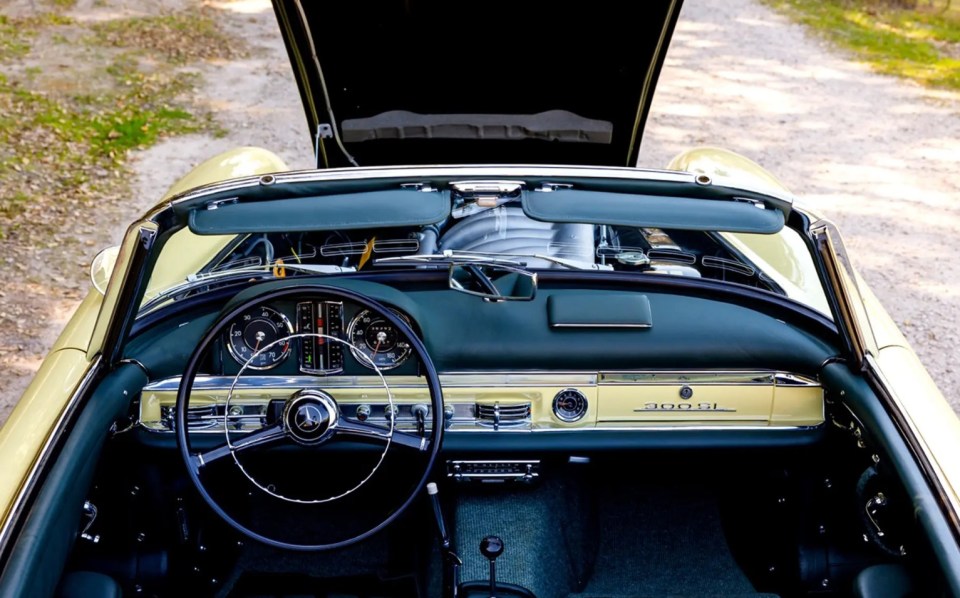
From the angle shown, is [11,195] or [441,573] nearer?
[441,573]

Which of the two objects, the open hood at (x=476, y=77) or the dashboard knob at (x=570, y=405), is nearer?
the dashboard knob at (x=570, y=405)

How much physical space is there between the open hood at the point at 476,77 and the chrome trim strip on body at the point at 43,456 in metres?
1.54

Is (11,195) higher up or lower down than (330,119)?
lower down

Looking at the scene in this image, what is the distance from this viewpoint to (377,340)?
255 centimetres

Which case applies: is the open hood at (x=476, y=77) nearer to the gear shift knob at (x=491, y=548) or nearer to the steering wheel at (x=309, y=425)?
the steering wheel at (x=309, y=425)

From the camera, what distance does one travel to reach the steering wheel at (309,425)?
225cm

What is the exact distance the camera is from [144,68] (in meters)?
8.52

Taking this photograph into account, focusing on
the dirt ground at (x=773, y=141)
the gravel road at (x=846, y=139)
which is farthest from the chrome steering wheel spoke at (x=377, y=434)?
the gravel road at (x=846, y=139)

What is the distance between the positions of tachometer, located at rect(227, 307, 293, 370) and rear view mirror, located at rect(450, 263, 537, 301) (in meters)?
0.50

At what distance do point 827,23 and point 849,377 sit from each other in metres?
9.26

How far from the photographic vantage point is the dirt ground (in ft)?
16.5

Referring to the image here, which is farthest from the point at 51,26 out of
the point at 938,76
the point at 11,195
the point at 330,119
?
the point at 938,76

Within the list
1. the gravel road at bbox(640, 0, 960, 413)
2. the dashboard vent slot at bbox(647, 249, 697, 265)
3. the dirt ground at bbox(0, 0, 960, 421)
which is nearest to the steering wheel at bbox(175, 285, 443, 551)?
the dashboard vent slot at bbox(647, 249, 697, 265)

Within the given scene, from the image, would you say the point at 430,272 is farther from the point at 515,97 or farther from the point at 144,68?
the point at 144,68
